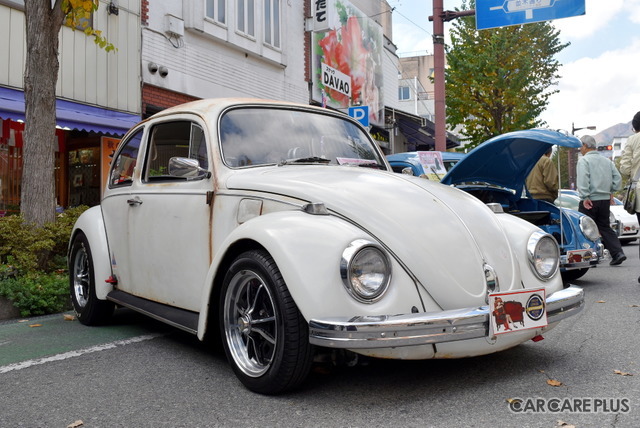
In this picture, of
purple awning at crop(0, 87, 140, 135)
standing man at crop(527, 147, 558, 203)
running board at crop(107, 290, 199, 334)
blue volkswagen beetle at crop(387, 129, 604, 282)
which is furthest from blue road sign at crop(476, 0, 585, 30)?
running board at crop(107, 290, 199, 334)

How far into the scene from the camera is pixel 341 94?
18.8 metres

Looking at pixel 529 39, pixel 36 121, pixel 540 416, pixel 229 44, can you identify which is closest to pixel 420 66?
pixel 529 39

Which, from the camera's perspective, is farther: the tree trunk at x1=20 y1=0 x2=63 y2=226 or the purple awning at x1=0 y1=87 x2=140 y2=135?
the purple awning at x1=0 y1=87 x2=140 y2=135

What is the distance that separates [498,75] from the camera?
61.5ft

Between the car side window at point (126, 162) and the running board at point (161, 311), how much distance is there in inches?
34.3

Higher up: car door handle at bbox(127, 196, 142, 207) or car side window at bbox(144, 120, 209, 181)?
car side window at bbox(144, 120, 209, 181)

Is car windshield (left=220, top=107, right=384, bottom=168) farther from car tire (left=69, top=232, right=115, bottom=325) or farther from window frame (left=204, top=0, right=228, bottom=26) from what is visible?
window frame (left=204, top=0, right=228, bottom=26)

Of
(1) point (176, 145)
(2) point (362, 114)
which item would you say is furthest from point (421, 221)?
(2) point (362, 114)

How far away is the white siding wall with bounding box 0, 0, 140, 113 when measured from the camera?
9.34m

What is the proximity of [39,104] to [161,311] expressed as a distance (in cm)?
391

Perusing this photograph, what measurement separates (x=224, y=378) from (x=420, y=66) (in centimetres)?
5563

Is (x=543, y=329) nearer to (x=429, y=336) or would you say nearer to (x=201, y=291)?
(x=429, y=336)

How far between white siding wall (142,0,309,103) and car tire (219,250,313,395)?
970cm

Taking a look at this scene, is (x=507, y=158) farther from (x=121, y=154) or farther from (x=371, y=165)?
(x=121, y=154)
